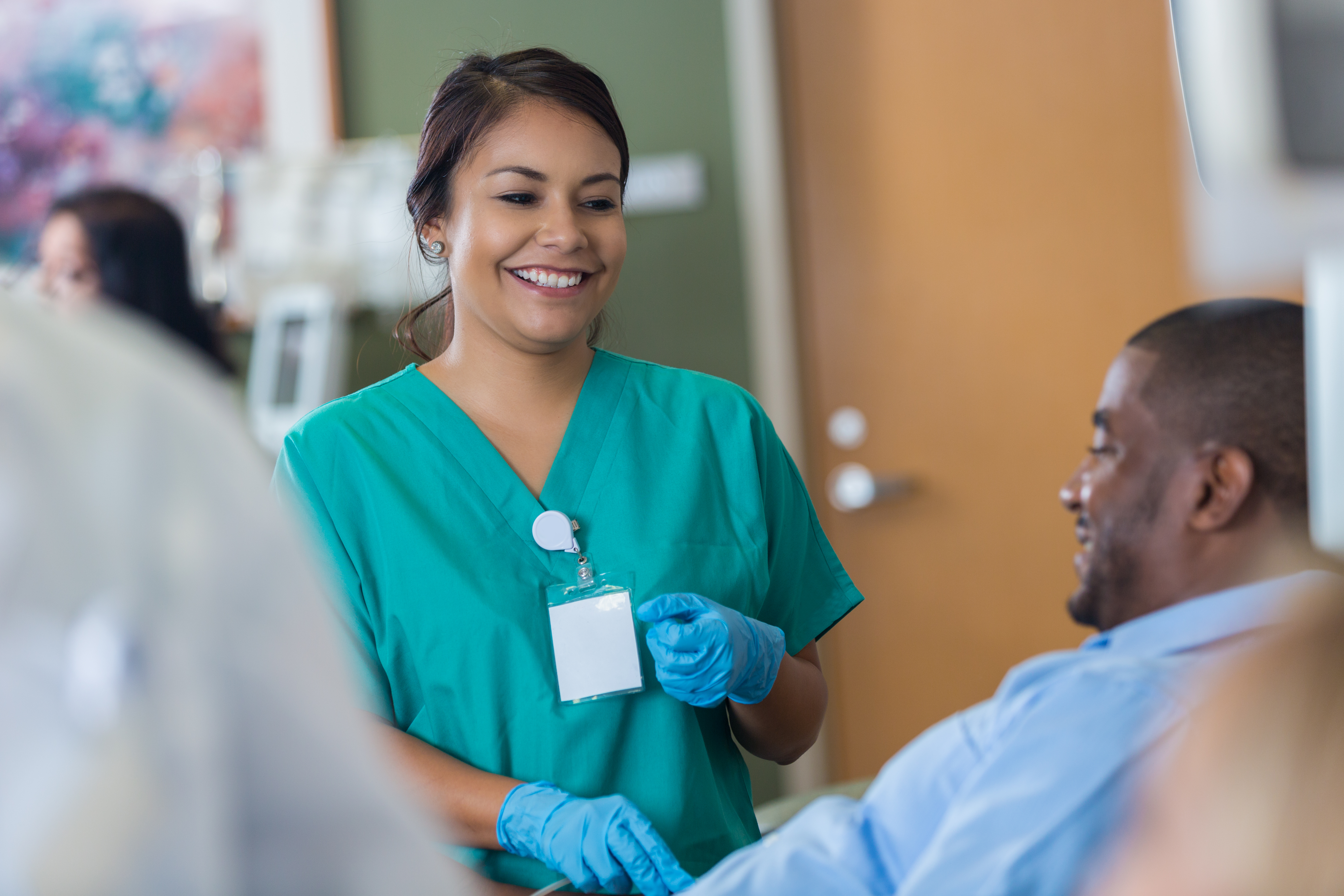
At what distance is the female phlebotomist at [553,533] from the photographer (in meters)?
1.03

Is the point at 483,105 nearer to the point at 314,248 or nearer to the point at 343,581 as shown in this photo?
the point at 343,581

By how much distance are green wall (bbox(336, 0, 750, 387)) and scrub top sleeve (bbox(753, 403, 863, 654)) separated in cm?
100

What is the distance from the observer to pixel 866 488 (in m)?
2.09

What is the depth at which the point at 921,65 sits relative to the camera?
2021 mm

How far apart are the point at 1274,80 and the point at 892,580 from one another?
176 centimetres

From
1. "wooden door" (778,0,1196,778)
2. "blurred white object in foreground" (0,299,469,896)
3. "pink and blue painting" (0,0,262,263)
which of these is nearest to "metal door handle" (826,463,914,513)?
"wooden door" (778,0,1196,778)

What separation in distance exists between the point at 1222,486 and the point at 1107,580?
114 millimetres

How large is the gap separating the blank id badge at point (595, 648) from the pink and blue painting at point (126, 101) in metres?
1.63

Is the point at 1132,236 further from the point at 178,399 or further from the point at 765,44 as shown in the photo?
the point at 178,399

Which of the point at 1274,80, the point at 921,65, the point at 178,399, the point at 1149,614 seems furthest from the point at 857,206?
the point at 178,399

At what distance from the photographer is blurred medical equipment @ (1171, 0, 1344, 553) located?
0.40m

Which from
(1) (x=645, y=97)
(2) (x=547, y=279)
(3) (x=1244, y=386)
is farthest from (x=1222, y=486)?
(1) (x=645, y=97)

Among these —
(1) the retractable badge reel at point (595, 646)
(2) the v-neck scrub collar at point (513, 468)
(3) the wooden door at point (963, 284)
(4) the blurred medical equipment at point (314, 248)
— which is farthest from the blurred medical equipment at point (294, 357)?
(1) the retractable badge reel at point (595, 646)

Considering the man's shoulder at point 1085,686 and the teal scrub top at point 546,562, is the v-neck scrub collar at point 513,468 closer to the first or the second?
the teal scrub top at point 546,562
